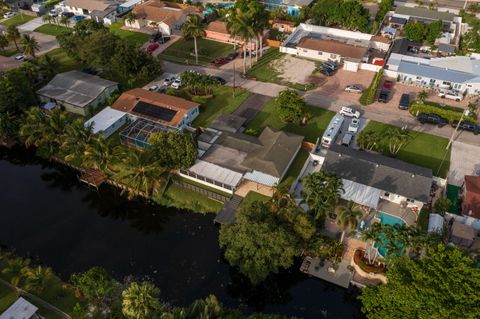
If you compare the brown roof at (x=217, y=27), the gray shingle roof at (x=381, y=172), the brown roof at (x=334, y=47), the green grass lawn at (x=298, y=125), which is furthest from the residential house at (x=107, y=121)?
the brown roof at (x=334, y=47)

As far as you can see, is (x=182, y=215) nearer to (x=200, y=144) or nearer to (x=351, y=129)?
(x=200, y=144)

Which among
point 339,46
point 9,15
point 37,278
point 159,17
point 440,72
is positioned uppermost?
point 159,17

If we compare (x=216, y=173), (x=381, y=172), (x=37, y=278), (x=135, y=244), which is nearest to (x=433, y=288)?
(x=381, y=172)

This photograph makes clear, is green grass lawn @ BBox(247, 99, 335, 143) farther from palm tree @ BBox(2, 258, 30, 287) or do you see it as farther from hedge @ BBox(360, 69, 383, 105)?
palm tree @ BBox(2, 258, 30, 287)

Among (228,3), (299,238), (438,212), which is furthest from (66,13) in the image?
(438,212)

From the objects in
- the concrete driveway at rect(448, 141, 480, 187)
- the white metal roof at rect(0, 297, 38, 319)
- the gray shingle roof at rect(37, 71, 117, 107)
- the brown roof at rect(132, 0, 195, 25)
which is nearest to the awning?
the concrete driveway at rect(448, 141, 480, 187)

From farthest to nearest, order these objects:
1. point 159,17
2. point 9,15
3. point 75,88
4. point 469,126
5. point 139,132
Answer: point 9,15, point 159,17, point 75,88, point 469,126, point 139,132

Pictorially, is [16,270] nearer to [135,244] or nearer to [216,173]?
[135,244]
